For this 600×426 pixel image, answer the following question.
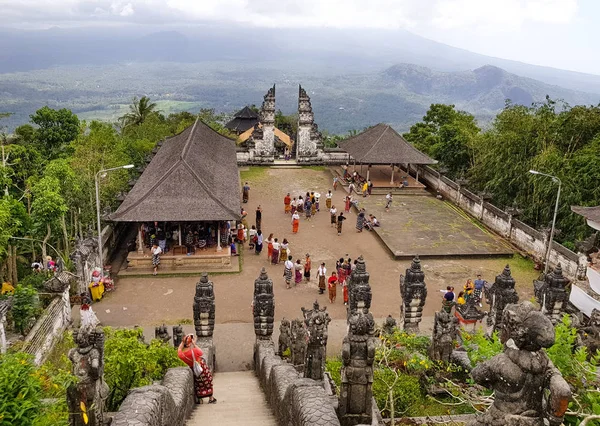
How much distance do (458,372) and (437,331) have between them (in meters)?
0.97

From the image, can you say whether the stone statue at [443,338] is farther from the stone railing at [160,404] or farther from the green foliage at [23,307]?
the green foliage at [23,307]

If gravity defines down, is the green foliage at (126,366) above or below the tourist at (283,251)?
above

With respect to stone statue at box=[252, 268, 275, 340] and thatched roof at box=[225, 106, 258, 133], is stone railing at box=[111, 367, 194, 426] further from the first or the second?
thatched roof at box=[225, 106, 258, 133]

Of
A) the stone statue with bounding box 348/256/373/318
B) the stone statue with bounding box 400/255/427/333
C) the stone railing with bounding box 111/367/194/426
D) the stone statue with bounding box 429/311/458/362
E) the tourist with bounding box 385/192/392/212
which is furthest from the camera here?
the tourist with bounding box 385/192/392/212

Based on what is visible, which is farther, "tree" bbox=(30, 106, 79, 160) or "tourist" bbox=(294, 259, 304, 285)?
"tree" bbox=(30, 106, 79, 160)

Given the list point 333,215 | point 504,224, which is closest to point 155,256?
point 333,215

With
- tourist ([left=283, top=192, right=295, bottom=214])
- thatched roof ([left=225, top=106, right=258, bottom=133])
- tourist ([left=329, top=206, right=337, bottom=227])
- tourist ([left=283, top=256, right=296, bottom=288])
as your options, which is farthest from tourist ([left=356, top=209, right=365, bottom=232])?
thatched roof ([left=225, top=106, right=258, bottom=133])

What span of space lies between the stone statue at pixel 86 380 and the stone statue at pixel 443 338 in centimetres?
752

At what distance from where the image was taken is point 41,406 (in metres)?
6.52

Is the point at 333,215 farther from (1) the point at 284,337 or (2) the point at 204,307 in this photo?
(2) the point at 204,307

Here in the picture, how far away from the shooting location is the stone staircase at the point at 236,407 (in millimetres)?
9070

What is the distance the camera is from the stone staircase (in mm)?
9070

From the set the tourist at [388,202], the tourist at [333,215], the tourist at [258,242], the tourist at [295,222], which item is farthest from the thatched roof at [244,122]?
the tourist at [258,242]

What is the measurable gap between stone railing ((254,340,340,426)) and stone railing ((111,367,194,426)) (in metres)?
1.58
